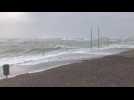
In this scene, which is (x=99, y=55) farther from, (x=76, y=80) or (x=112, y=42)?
(x=76, y=80)

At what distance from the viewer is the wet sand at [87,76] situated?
13.5 ft

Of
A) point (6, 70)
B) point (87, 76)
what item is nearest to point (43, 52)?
point (6, 70)

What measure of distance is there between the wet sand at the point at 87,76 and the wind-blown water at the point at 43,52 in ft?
0.81

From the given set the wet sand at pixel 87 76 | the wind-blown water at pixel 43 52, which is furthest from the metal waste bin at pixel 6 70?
the wet sand at pixel 87 76

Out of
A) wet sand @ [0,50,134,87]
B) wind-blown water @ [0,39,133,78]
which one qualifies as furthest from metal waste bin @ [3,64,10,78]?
wet sand @ [0,50,134,87]

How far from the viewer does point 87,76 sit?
4426mm

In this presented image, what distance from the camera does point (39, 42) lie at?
500cm

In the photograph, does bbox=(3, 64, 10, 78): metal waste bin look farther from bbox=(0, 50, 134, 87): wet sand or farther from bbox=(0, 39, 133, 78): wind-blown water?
bbox=(0, 50, 134, 87): wet sand

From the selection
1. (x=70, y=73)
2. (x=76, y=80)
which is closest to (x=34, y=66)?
(x=70, y=73)

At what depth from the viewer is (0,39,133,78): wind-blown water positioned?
4.98 m

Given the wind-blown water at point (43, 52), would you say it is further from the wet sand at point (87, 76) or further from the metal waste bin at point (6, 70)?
the wet sand at point (87, 76)
